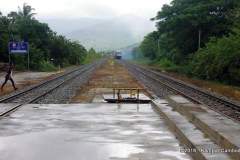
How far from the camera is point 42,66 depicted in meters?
72.6

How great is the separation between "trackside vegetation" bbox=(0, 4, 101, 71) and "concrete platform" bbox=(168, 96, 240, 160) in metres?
48.4

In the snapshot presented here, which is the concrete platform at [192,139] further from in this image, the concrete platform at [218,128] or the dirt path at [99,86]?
the dirt path at [99,86]

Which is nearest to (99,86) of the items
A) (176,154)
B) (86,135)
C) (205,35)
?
(86,135)

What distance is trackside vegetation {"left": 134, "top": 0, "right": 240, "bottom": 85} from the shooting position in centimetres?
4216

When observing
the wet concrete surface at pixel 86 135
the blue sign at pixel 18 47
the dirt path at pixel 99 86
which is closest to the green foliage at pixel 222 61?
the dirt path at pixel 99 86

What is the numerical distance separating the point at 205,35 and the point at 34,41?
30842 mm

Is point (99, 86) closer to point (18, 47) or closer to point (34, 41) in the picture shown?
point (18, 47)

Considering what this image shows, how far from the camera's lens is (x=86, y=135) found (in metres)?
12.9

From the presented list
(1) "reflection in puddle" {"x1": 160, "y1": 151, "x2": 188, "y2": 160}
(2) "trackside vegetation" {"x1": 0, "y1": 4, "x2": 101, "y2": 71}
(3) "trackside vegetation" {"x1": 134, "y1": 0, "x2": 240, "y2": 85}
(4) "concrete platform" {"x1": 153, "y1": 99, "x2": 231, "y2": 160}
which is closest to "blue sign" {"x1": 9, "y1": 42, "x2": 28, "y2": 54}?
(2) "trackside vegetation" {"x1": 0, "y1": 4, "x2": 101, "y2": 71}

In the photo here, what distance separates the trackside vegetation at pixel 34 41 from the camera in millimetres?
66000

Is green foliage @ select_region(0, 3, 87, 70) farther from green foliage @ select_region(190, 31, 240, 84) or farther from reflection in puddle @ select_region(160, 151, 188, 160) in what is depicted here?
reflection in puddle @ select_region(160, 151, 188, 160)

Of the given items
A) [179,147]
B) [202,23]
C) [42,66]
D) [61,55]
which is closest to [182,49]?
[202,23]

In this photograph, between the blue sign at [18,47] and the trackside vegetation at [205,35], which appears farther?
the blue sign at [18,47]

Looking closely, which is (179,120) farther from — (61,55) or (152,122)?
(61,55)
